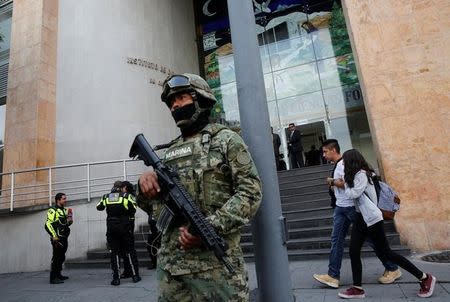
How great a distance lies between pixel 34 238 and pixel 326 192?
7348mm

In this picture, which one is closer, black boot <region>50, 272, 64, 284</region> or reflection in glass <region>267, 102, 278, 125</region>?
black boot <region>50, 272, 64, 284</region>

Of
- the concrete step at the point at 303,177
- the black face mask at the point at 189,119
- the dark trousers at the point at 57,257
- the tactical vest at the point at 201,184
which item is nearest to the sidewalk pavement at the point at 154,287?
the dark trousers at the point at 57,257

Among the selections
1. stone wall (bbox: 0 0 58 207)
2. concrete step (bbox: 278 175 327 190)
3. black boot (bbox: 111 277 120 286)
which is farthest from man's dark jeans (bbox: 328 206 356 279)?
stone wall (bbox: 0 0 58 207)

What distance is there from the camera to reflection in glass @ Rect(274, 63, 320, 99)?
1537 cm

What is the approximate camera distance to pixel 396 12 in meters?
6.79

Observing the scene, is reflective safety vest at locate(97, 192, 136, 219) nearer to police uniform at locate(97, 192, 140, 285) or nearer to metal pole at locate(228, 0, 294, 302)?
police uniform at locate(97, 192, 140, 285)

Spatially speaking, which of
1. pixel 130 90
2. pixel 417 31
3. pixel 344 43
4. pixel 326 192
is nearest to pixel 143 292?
pixel 326 192

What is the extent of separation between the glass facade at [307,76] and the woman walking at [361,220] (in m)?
11.1

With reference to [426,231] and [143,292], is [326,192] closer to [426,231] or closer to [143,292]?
[426,231]

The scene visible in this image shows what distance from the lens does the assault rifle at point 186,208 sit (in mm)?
1651

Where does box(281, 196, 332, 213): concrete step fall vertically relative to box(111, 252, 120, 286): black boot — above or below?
above

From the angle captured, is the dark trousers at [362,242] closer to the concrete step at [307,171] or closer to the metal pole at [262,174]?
the metal pole at [262,174]

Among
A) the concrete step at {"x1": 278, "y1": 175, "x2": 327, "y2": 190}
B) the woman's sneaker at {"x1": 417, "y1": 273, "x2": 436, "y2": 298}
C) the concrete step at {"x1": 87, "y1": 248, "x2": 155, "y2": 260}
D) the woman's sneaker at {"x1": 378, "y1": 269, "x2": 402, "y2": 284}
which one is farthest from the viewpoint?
the concrete step at {"x1": 278, "y1": 175, "x2": 327, "y2": 190}

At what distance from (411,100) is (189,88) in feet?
19.1
